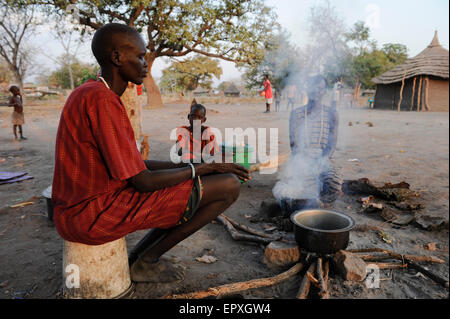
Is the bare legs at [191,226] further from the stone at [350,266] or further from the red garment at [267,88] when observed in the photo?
the red garment at [267,88]

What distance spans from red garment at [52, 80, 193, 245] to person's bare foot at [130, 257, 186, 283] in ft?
1.51

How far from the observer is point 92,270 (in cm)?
179

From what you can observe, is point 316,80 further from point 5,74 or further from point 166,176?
point 5,74

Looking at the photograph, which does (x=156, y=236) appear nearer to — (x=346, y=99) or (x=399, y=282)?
(x=399, y=282)

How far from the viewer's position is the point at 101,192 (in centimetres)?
162

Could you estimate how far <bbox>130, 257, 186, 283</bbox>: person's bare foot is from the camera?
2055 millimetres

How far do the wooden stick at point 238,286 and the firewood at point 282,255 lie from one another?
0.40ft

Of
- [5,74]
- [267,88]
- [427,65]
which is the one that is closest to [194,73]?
[267,88]

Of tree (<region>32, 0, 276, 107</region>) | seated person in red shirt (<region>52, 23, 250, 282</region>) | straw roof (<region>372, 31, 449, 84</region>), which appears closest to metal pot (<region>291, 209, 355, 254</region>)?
seated person in red shirt (<region>52, 23, 250, 282</region>)

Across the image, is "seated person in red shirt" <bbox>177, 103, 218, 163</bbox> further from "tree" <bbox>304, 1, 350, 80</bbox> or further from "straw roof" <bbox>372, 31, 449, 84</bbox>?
"straw roof" <bbox>372, 31, 449, 84</bbox>

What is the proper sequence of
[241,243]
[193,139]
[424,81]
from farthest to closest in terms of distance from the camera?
[424,81] < [193,139] < [241,243]

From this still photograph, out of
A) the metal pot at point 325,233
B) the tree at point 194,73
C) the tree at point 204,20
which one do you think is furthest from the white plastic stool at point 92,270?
the tree at point 194,73

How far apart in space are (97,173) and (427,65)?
2032cm

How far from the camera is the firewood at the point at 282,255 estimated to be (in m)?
2.38
